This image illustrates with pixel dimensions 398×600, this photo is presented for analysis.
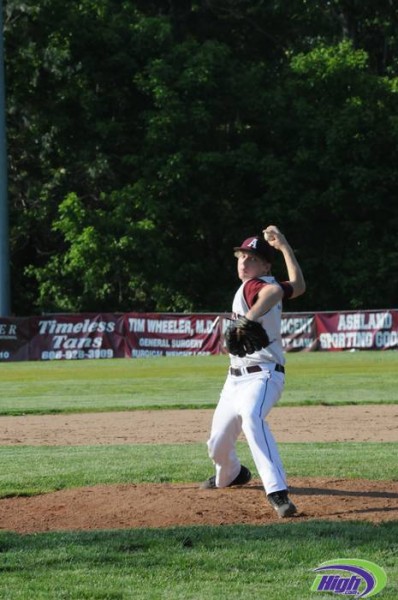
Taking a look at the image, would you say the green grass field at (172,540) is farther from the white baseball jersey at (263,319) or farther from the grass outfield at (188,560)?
the white baseball jersey at (263,319)

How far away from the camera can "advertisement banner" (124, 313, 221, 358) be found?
32.2 metres

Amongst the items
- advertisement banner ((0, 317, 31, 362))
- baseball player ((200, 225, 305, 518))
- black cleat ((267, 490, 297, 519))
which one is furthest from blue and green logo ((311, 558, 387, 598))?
advertisement banner ((0, 317, 31, 362))

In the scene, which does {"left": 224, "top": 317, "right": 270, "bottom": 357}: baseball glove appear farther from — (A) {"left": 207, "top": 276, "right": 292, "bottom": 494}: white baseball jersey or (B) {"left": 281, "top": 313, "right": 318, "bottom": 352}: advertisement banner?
(B) {"left": 281, "top": 313, "right": 318, "bottom": 352}: advertisement banner

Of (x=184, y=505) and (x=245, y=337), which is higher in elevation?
(x=245, y=337)

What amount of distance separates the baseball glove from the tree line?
28983 mm

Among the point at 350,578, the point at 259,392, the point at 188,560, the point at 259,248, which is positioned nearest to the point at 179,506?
the point at 259,392

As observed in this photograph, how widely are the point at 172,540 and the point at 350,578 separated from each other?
1.36 meters

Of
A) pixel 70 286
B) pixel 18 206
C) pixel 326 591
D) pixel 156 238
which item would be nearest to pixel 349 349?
pixel 156 238

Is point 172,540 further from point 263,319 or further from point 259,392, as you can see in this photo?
point 263,319

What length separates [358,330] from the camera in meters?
31.7

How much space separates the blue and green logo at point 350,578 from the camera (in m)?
5.41

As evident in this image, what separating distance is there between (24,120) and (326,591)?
3551 cm

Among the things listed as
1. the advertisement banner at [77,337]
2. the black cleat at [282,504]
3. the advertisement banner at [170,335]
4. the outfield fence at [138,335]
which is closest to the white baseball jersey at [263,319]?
the black cleat at [282,504]

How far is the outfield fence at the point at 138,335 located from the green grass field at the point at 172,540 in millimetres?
11815
